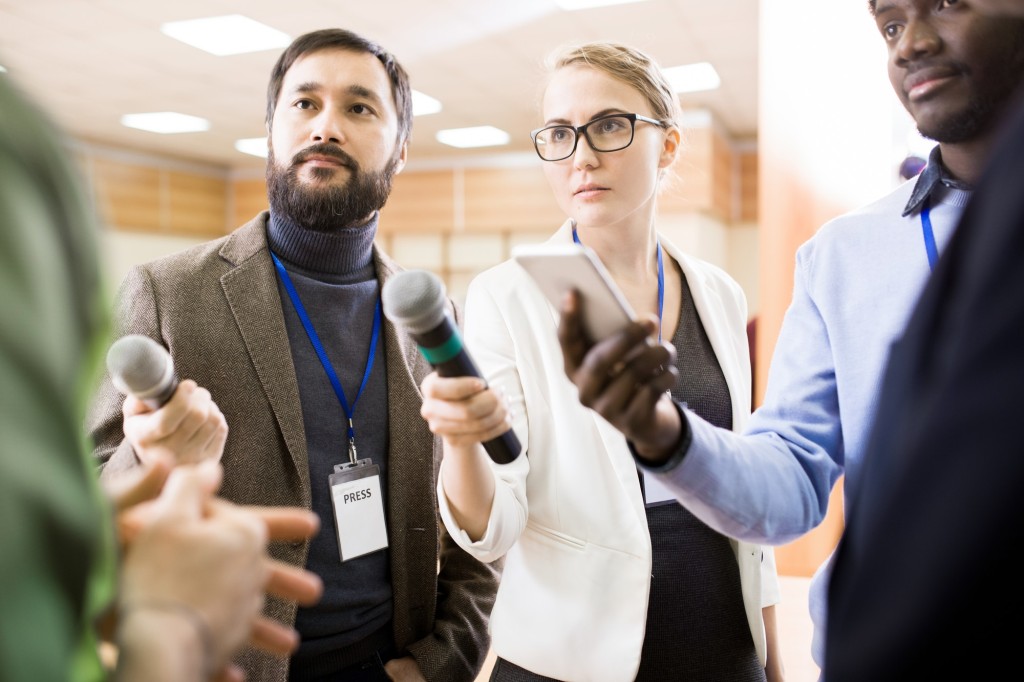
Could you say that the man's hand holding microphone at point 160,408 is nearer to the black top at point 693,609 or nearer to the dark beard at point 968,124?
the black top at point 693,609

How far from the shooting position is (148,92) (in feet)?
26.5

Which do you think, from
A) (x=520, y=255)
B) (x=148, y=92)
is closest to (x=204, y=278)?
(x=520, y=255)

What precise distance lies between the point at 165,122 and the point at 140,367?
9499 mm

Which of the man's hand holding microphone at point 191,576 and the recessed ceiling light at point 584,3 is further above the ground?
the recessed ceiling light at point 584,3

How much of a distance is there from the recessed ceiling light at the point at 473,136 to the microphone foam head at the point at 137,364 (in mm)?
9055

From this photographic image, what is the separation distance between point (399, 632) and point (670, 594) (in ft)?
1.90

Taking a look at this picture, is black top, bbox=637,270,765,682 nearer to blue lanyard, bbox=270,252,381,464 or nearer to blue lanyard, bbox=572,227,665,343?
blue lanyard, bbox=572,227,665,343

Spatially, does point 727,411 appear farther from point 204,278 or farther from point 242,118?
point 242,118

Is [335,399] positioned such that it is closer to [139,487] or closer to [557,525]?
[557,525]

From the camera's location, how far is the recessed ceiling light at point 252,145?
1051 cm

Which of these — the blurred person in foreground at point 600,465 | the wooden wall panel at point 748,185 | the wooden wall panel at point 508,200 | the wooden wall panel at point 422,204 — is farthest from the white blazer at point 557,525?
the wooden wall panel at point 422,204

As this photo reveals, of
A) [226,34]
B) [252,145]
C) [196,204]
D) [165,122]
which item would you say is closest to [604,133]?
[226,34]

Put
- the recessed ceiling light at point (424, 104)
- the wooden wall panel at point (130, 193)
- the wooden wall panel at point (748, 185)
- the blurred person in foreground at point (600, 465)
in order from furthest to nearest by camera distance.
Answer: the wooden wall panel at point (130, 193), the wooden wall panel at point (748, 185), the recessed ceiling light at point (424, 104), the blurred person in foreground at point (600, 465)

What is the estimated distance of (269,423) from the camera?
5.24 feet
